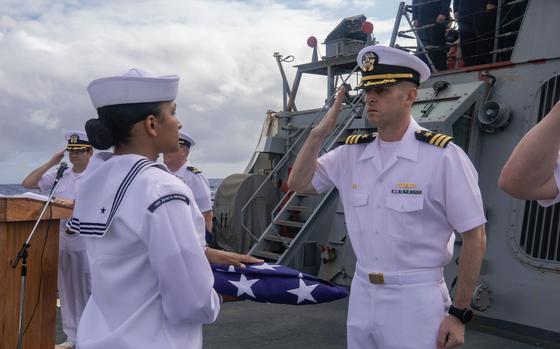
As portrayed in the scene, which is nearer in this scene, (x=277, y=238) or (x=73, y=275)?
(x=73, y=275)

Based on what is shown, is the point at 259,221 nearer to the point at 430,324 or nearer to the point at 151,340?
the point at 430,324

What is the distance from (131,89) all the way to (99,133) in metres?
0.15

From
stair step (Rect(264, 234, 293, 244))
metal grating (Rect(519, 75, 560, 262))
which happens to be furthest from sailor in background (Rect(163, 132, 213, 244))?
metal grating (Rect(519, 75, 560, 262))

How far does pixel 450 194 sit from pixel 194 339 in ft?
3.78

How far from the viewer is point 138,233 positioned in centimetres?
161

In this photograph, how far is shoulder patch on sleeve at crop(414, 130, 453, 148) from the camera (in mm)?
2434

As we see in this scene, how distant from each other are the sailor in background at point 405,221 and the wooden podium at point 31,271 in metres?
1.97

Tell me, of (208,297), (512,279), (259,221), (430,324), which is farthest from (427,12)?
(208,297)

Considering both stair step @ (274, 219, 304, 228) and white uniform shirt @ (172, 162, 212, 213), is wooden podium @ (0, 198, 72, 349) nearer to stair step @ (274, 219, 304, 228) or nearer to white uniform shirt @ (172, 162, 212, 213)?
white uniform shirt @ (172, 162, 212, 213)

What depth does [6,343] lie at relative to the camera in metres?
3.38

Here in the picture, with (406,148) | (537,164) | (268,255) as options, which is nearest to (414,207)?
(406,148)

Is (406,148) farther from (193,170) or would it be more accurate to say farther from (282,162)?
(282,162)

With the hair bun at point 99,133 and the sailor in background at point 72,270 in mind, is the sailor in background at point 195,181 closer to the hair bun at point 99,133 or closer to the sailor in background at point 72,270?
the sailor in background at point 72,270

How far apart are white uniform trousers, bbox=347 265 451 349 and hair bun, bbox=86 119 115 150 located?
1214 mm
